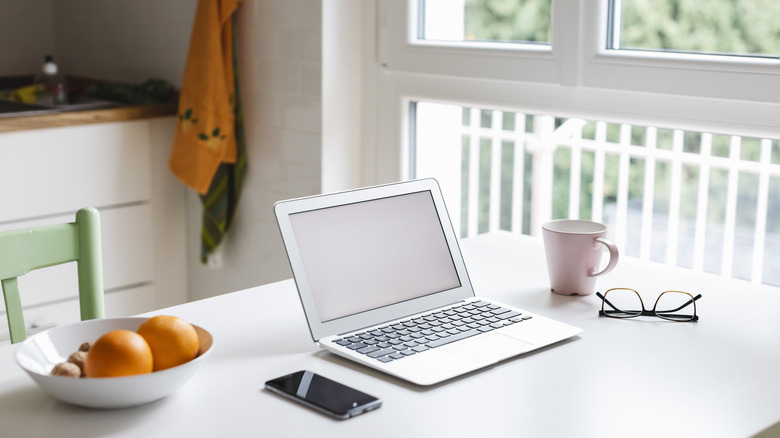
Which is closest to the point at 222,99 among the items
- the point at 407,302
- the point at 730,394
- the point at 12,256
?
the point at 12,256

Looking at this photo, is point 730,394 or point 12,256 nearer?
point 730,394

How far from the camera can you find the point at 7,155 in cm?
247

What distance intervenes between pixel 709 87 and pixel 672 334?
822mm

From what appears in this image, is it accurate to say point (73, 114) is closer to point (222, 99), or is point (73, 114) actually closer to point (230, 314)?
point (222, 99)

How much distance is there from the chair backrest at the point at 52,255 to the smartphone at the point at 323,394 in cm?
47

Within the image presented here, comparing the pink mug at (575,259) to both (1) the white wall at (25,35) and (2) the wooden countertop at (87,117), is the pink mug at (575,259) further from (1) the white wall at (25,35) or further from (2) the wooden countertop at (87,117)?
(1) the white wall at (25,35)

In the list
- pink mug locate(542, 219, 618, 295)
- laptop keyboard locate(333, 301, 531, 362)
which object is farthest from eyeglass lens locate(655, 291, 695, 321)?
laptop keyboard locate(333, 301, 531, 362)

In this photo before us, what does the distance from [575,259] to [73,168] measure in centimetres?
171

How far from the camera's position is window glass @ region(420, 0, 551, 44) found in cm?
224

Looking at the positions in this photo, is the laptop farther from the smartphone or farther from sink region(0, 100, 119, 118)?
sink region(0, 100, 119, 118)

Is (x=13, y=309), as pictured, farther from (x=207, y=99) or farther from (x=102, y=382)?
(x=207, y=99)

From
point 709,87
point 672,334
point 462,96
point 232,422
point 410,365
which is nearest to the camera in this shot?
point 232,422

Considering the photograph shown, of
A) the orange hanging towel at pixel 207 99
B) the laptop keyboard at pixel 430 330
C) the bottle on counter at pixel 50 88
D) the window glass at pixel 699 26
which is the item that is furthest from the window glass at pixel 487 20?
the bottle on counter at pixel 50 88

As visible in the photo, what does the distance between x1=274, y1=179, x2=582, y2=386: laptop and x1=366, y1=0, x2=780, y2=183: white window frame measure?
32.5 inches
